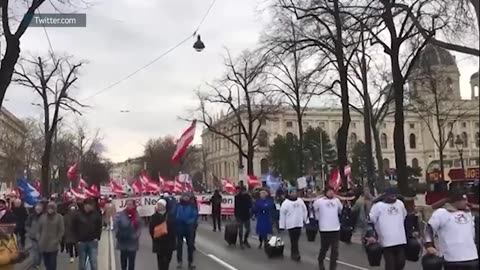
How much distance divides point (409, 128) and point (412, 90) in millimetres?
36201

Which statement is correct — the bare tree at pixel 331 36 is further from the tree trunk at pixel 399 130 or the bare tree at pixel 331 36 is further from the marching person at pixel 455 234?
the marching person at pixel 455 234

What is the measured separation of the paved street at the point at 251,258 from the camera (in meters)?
15.4

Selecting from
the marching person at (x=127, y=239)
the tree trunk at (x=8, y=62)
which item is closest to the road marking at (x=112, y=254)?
the marching person at (x=127, y=239)

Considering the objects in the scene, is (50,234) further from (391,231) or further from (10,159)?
(10,159)

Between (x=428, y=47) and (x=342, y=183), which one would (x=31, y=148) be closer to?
(x=342, y=183)

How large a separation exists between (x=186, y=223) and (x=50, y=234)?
351cm

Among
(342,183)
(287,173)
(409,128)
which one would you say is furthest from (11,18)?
(287,173)

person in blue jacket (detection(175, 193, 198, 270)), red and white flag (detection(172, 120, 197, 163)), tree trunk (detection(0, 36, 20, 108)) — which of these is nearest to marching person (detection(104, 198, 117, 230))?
red and white flag (detection(172, 120, 197, 163))

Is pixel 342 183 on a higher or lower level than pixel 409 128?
lower

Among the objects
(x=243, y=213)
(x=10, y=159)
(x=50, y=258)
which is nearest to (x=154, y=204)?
(x=243, y=213)

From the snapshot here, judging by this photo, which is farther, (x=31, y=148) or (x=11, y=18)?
(x=31, y=148)

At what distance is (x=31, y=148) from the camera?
78625 mm

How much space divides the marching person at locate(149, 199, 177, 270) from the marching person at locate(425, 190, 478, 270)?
20.9 ft

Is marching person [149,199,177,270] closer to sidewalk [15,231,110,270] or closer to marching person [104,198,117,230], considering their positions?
sidewalk [15,231,110,270]
